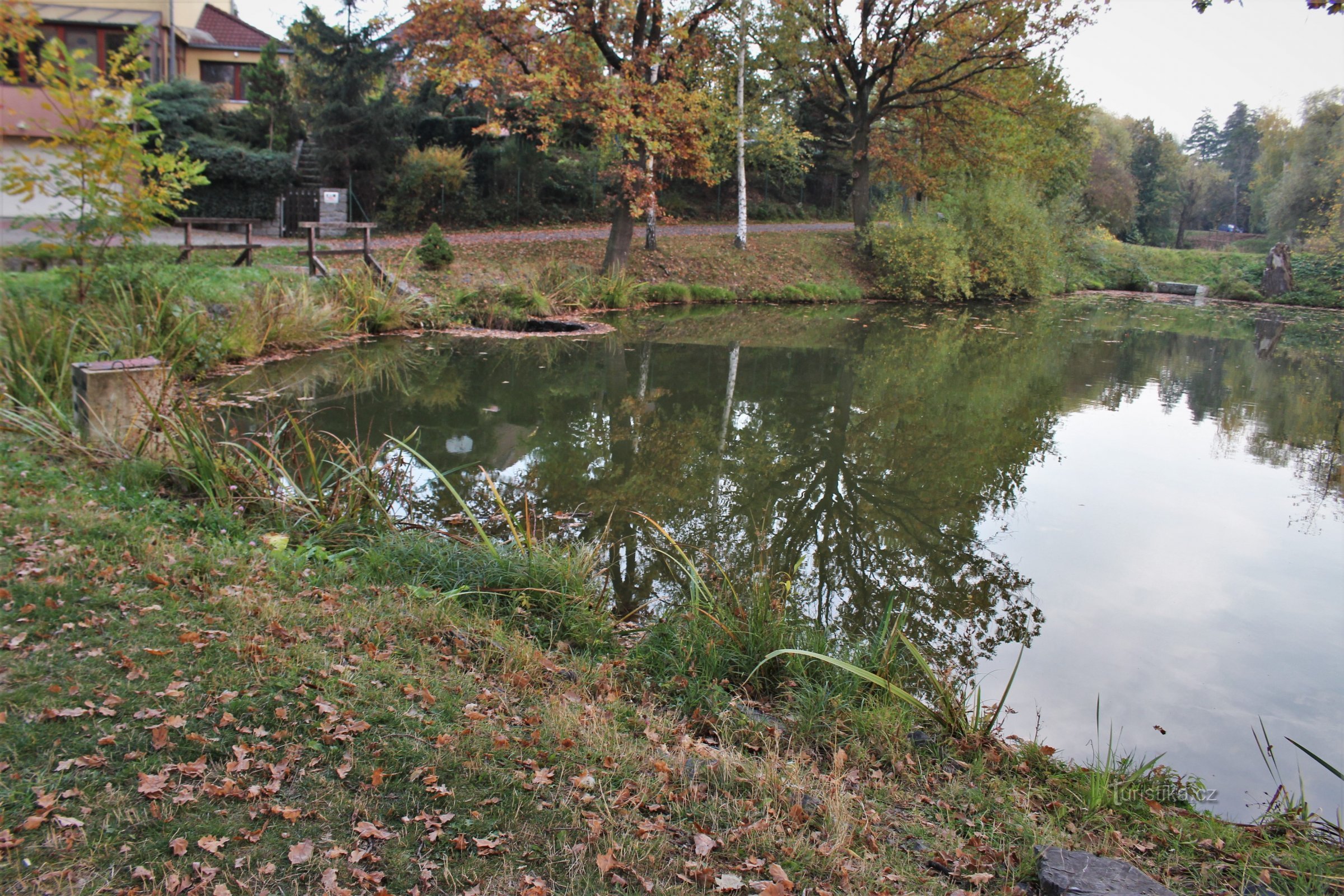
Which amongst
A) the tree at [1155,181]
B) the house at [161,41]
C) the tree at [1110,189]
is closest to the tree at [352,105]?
the house at [161,41]

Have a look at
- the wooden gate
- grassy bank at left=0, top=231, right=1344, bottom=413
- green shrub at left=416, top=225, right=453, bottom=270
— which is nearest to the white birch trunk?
grassy bank at left=0, top=231, right=1344, bottom=413

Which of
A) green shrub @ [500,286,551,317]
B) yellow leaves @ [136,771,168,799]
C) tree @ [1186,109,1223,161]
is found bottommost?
yellow leaves @ [136,771,168,799]

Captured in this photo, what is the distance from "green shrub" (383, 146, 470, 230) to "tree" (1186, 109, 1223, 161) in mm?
89602

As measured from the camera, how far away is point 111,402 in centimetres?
648

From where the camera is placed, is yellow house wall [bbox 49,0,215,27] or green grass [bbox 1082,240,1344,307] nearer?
yellow house wall [bbox 49,0,215,27]

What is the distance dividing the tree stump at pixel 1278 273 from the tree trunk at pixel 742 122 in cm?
2434

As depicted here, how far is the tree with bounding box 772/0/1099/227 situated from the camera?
939 inches

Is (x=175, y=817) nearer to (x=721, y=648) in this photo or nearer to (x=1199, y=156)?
(x=721, y=648)

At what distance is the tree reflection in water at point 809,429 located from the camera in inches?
244

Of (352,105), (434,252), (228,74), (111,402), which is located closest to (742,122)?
(434,252)

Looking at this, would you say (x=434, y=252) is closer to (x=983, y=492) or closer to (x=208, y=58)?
(x=983, y=492)

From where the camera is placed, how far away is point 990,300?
28.4 meters

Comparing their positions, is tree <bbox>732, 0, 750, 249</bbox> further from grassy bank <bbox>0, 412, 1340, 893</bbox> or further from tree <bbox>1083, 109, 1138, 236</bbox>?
grassy bank <bbox>0, 412, 1340, 893</bbox>

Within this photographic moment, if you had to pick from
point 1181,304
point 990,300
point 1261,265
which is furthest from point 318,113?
point 1261,265
